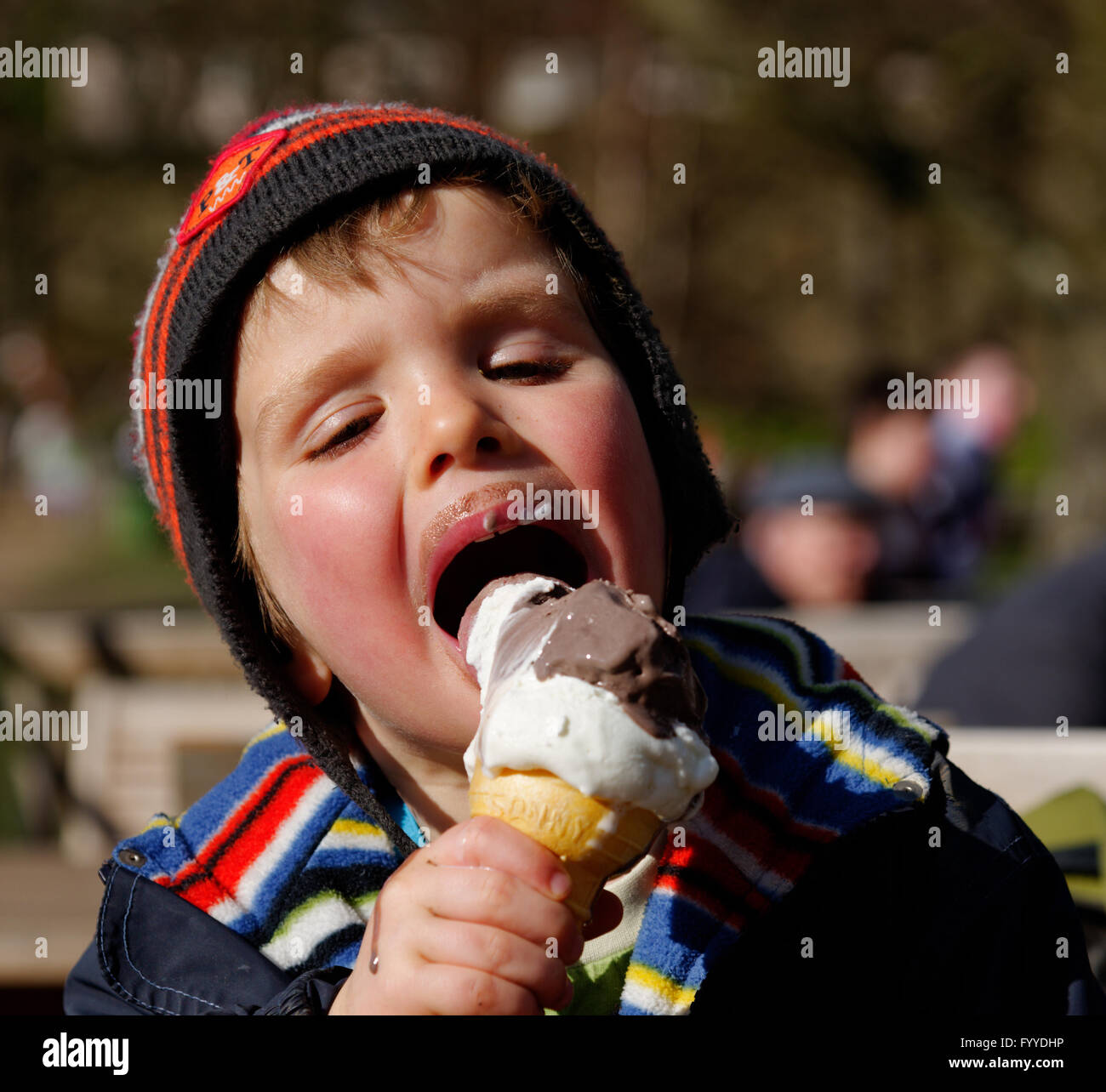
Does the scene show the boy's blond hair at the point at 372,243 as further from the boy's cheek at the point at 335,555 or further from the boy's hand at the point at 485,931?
the boy's hand at the point at 485,931

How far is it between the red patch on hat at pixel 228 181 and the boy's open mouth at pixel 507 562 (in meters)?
0.62

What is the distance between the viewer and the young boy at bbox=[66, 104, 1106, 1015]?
1.61 metres

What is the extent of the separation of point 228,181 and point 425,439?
59 cm

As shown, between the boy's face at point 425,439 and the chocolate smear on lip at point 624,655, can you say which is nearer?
the chocolate smear on lip at point 624,655

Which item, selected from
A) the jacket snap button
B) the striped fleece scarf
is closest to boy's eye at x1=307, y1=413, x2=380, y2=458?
the striped fleece scarf

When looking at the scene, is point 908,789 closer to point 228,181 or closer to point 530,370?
point 530,370

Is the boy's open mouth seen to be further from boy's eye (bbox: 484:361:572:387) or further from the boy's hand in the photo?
the boy's hand

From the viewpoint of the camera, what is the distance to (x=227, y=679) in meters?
5.48

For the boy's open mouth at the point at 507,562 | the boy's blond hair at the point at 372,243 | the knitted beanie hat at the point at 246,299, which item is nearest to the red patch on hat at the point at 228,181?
the knitted beanie hat at the point at 246,299

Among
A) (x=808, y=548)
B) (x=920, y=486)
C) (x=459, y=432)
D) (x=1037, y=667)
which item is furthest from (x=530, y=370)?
(x=920, y=486)

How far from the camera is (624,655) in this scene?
126cm

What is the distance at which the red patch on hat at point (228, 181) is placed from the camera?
1.82 m

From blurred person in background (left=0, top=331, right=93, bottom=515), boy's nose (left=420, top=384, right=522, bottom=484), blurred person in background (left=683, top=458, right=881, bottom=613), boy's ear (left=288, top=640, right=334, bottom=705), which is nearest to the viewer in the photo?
boy's nose (left=420, top=384, right=522, bottom=484)
